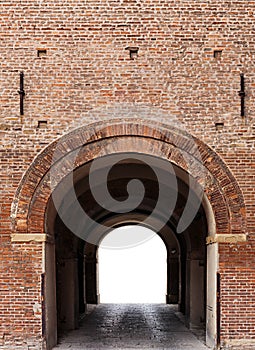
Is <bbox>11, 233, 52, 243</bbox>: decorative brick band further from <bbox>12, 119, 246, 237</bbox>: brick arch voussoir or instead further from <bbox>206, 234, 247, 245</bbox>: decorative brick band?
<bbox>206, 234, 247, 245</bbox>: decorative brick band

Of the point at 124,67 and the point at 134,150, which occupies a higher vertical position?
the point at 124,67

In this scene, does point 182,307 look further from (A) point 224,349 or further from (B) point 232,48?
(B) point 232,48

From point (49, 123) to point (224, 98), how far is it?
3.28 meters

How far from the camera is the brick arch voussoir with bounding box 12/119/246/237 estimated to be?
11.4m

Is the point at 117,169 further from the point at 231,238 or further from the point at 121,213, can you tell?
the point at 121,213

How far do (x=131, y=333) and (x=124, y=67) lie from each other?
635 cm

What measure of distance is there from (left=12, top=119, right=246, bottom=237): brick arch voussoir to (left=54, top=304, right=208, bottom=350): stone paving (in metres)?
2.78

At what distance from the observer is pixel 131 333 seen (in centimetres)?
1464

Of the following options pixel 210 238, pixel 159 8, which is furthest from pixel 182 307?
pixel 159 8

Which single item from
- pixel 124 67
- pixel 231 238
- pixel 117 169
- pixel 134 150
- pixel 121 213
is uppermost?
pixel 124 67

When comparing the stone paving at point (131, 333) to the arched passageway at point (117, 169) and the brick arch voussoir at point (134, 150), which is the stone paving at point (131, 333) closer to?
the arched passageway at point (117, 169)

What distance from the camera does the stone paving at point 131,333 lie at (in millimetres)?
12828

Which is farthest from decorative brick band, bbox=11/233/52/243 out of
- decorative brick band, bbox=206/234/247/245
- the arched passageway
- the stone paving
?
decorative brick band, bbox=206/234/247/245

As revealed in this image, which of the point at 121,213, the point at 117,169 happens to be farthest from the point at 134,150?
the point at 121,213
